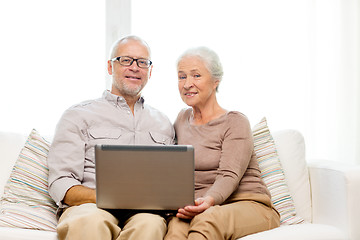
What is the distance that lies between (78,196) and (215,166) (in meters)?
0.60

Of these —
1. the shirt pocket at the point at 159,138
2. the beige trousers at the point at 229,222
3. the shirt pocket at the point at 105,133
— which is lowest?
the beige trousers at the point at 229,222

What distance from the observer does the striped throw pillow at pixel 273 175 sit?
6.77 ft

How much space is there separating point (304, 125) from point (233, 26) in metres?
0.86

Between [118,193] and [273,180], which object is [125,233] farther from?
[273,180]

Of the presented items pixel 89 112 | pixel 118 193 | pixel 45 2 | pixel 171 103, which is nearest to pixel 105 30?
pixel 45 2

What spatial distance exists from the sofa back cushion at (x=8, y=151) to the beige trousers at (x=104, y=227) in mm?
609

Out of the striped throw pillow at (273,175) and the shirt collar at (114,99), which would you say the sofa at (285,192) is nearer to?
the striped throw pillow at (273,175)

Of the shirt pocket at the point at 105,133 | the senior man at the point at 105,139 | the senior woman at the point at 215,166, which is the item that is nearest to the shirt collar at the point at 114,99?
the senior man at the point at 105,139

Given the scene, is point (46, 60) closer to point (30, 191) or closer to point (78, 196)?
point (30, 191)

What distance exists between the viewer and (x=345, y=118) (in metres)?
3.15

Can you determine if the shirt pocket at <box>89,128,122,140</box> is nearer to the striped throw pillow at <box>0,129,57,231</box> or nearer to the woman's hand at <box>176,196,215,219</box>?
the striped throw pillow at <box>0,129,57,231</box>

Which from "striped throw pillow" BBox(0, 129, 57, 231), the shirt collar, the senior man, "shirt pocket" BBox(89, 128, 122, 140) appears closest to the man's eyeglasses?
the senior man

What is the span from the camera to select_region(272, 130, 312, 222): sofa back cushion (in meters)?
2.15

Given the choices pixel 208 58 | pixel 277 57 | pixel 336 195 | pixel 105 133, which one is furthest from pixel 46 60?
pixel 336 195
